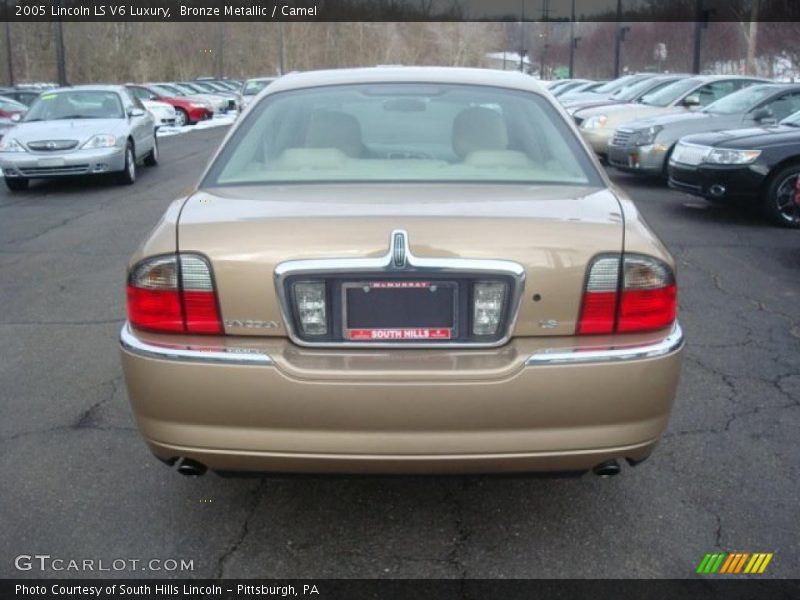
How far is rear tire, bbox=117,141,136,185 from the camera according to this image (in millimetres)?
13508

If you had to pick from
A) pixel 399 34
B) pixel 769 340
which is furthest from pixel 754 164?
pixel 399 34

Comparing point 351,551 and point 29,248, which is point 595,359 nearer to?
point 351,551

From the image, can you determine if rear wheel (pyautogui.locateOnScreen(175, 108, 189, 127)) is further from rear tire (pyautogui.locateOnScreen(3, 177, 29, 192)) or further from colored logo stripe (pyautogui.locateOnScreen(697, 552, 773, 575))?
Answer: colored logo stripe (pyautogui.locateOnScreen(697, 552, 773, 575))

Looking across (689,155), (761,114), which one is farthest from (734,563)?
(761,114)

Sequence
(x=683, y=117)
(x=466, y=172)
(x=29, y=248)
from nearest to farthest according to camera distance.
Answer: (x=466, y=172) → (x=29, y=248) → (x=683, y=117)

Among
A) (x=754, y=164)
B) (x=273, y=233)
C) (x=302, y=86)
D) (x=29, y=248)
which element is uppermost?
(x=302, y=86)

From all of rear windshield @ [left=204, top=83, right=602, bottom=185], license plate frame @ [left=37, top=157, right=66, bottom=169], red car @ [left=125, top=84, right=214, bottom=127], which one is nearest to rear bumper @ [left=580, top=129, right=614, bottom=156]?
license plate frame @ [left=37, top=157, right=66, bottom=169]

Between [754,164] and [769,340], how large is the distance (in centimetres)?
444

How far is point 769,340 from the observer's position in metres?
5.55

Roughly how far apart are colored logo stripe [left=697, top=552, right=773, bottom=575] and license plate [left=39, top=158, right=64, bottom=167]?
11.6m

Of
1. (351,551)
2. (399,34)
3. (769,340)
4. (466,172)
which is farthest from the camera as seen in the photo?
(399,34)

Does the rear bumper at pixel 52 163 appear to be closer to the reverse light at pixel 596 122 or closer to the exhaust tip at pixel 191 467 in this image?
the reverse light at pixel 596 122

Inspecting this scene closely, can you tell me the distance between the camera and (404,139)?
4027 mm
